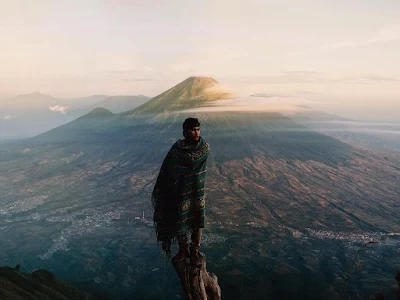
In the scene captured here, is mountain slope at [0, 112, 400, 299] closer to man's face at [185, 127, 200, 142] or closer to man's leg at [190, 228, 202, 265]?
man's leg at [190, 228, 202, 265]

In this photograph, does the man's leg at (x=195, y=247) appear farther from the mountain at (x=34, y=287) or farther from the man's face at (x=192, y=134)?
the mountain at (x=34, y=287)

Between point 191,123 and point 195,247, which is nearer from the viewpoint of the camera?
point 191,123

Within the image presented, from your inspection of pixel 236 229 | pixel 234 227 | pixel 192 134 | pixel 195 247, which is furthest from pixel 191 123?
pixel 234 227

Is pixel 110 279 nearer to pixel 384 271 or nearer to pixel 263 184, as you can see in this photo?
pixel 384 271

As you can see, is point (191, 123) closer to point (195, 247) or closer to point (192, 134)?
point (192, 134)

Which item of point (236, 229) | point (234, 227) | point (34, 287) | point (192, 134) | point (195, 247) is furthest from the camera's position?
point (234, 227)

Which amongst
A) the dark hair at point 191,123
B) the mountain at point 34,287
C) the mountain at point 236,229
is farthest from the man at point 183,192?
the mountain at point 236,229

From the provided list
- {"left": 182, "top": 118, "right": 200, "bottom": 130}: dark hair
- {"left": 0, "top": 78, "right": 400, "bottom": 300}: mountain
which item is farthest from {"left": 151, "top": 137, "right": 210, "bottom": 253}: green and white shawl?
{"left": 0, "top": 78, "right": 400, "bottom": 300}: mountain
